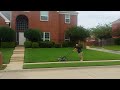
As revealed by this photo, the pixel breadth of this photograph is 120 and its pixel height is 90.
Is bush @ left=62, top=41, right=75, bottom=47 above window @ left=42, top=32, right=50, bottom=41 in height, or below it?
below

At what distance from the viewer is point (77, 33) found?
39406mm

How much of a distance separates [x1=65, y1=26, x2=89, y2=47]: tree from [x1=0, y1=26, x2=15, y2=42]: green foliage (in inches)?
292

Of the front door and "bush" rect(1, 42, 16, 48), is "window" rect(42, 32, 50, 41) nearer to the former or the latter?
the front door

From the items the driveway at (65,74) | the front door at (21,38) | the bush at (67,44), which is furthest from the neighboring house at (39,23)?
the driveway at (65,74)

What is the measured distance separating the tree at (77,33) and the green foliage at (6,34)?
292 inches

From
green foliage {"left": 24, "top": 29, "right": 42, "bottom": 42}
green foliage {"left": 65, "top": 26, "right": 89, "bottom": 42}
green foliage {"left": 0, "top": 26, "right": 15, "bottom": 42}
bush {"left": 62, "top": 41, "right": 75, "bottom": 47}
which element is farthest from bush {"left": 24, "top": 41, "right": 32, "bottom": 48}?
green foliage {"left": 65, "top": 26, "right": 89, "bottom": 42}

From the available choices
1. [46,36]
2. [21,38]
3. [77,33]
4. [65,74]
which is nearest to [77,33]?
[77,33]

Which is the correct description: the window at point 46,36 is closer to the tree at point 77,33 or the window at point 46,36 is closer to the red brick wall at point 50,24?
the red brick wall at point 50,24

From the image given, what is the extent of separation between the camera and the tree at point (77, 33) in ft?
129

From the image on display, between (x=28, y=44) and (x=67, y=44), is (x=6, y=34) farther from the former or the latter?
(x=67, y=44)

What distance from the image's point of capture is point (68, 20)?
1698 inches

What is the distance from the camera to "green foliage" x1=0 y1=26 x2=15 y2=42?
36688 mm
